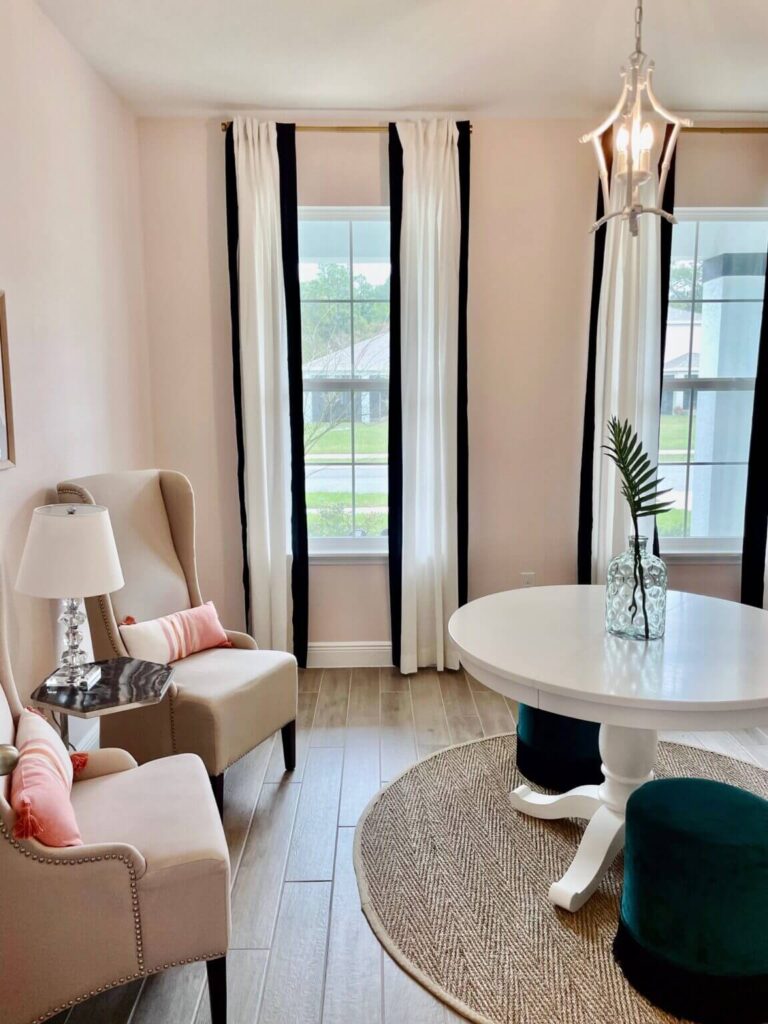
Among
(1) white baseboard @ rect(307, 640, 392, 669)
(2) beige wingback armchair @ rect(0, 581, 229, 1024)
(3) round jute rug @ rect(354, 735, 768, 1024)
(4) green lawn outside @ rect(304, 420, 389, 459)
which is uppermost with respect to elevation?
(4) green lawn outside @ rect(304, 420, 389, 459)

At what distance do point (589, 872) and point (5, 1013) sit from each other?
140cm

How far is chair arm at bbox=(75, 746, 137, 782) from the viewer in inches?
71.1

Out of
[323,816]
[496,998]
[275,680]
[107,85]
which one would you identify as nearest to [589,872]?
[496,998]

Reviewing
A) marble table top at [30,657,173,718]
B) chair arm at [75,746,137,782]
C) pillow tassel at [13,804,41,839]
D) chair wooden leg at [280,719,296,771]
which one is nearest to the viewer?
pillow tassel at [13,804,41,839]

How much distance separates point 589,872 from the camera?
75.5 inches

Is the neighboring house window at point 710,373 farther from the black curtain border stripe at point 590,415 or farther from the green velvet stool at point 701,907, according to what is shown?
the green velvet stool at point 701,907

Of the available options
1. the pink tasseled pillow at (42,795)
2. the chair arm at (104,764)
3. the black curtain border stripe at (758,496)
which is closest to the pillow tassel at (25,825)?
the pink tasseled pillow at (42,795)

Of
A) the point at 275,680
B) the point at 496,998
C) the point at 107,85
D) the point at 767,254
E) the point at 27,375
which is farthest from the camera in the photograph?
the point at 767,254

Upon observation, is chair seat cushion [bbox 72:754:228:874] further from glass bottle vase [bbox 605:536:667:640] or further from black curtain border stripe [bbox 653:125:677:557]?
black curtain border stripe [bbox 653:125:677:557]

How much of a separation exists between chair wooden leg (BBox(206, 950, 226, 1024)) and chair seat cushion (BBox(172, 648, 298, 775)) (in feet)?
2.44

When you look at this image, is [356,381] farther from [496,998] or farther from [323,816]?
[496,998]

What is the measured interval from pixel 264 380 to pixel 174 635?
Result: 4.65ft

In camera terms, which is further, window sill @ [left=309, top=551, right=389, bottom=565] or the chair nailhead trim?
window sill @ [left=309, top=551, right=389, bottom=565]

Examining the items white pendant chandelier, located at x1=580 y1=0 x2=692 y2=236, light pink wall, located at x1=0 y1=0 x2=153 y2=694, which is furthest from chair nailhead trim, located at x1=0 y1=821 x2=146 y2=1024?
white pendant chandelier, located at x1=580 y1=0 x2=692 y2=236
